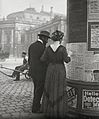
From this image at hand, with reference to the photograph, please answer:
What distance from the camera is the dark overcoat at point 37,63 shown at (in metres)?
5.69

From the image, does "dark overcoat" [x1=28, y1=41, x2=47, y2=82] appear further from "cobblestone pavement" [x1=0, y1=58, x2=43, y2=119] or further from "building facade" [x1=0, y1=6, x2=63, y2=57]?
"building facade" [x1=0, y1=6, x2=63, y2=57]

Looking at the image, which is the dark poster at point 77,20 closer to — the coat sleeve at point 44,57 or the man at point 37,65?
the man at point 37,65

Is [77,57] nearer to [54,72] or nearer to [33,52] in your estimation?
[54,72]

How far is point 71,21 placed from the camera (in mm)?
5543

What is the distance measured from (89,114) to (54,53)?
152 cm

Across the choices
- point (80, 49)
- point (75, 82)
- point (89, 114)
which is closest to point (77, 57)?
point (80, 49)

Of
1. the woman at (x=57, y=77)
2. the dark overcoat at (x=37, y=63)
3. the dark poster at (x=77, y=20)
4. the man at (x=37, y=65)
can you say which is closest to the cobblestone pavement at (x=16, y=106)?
the man at (x=37, y=65)

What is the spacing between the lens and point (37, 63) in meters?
5.70

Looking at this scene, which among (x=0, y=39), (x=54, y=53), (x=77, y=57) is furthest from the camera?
(x=0, y=39)

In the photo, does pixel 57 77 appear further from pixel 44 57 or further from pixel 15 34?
Answer: pixel 15 34

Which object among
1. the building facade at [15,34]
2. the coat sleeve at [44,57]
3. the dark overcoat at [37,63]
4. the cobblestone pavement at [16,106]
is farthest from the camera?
the building facade at [15,34]

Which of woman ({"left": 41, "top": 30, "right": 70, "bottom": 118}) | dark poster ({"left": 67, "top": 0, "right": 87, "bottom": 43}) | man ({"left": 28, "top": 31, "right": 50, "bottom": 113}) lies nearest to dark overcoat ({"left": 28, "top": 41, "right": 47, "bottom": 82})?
man ({"left": 28, "top": 31, "right": 50, "bottom": 113})

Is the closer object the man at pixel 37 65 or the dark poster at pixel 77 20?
the dark poster at pixel 77 20

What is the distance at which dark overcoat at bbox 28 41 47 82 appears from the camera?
5.69 m
